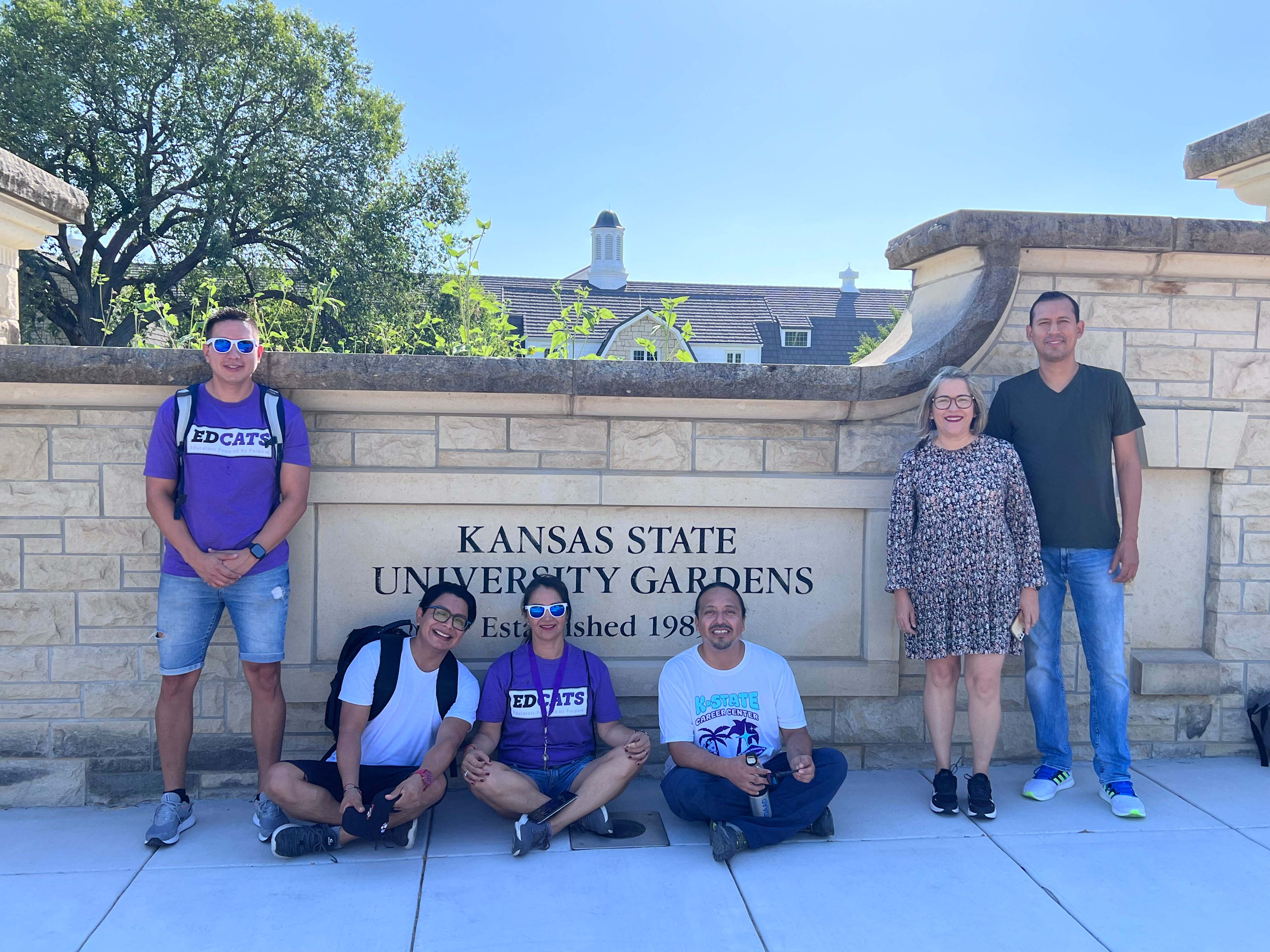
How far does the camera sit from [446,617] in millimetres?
3637

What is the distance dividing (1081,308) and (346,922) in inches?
150

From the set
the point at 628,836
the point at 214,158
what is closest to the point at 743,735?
the point at 628,836

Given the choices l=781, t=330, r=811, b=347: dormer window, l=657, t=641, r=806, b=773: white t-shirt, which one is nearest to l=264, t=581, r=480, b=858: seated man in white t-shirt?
l=657, t=641, r=806, b=773: white t-shirt

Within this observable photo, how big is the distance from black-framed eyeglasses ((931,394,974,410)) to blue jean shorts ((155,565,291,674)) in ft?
8.47

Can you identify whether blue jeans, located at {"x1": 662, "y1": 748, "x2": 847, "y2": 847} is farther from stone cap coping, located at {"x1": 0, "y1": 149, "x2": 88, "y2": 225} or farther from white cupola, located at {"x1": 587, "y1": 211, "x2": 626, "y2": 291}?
white cupola, located at {"x1": 587, "y1": 211, "x2": 626, "y2": 291}

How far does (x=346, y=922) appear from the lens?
116 inches

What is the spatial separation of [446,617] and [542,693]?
0.48m

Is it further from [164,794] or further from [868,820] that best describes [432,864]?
[868,820]

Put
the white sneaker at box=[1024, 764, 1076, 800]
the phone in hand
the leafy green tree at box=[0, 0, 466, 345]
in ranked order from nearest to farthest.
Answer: the phone in hand
the white sneaker at box=[1024, 764, 1076, 800]
the leafy green tree at box=[0, 0, 466, 345]

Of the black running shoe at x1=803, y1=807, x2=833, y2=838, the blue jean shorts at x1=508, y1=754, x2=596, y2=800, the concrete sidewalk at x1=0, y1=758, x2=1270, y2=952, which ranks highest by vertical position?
the blue jean shorts at x1=508, y1=754, x2=596, y2=800

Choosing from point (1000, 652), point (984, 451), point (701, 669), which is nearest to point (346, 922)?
point (701, 669)

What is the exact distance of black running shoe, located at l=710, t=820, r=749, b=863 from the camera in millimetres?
3354

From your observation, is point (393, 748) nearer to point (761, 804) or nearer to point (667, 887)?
point (667, 887)

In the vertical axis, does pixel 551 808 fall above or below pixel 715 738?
below
